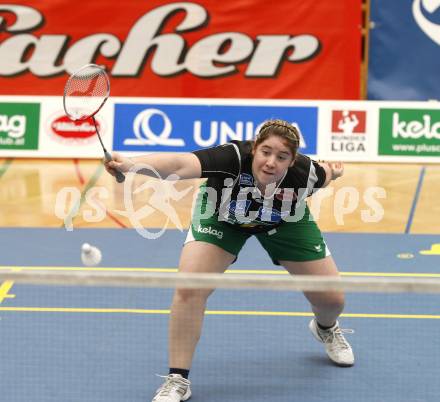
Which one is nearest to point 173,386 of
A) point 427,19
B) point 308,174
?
point 308,174

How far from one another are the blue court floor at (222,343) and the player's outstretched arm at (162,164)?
1.33 metres

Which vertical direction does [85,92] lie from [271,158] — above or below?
above

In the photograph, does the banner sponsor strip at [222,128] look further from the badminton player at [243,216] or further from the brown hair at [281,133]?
the brown hair at [281,133]

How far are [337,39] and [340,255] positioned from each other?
177 inches

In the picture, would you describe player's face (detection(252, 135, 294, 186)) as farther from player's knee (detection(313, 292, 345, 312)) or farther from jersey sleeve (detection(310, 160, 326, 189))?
player's knee (detection(313, 292, 345, 312))

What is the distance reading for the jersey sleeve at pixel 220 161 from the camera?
16.7ft

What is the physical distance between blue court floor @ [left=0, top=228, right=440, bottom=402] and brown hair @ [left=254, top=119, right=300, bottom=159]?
1444 millimetres

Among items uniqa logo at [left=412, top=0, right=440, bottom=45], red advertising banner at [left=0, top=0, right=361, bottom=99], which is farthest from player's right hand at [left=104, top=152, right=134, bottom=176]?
uniqa logo at [left=412, top=0, right=440, bottom=45]

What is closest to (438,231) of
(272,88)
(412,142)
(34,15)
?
(412,142)

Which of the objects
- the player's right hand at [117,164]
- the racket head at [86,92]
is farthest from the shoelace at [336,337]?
the racket head at [86,92]

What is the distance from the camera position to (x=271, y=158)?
16.5 ft

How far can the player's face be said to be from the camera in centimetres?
501

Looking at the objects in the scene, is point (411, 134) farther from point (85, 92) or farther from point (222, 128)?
point (85, 92)

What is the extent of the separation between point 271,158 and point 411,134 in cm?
659
